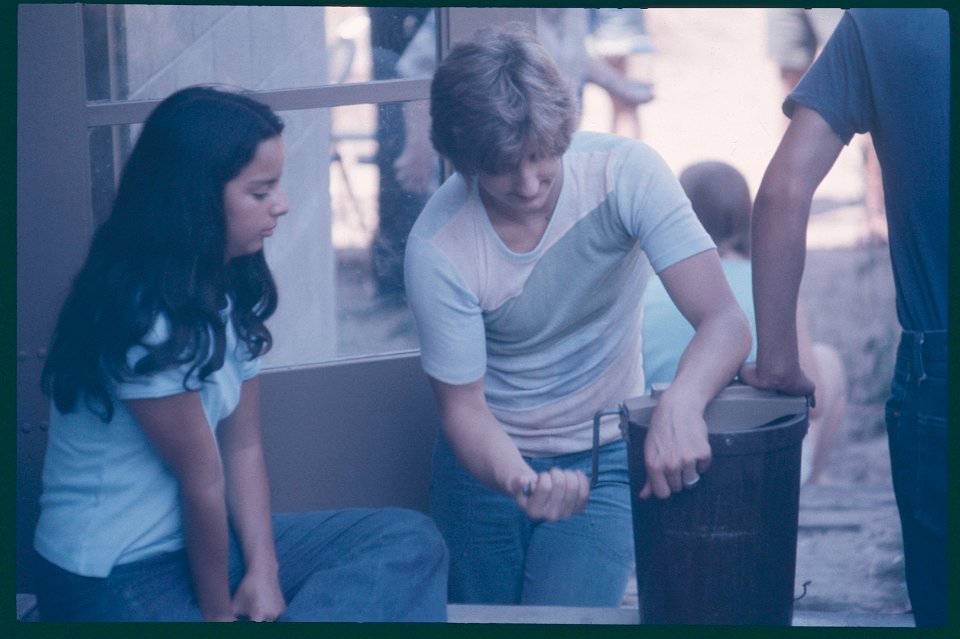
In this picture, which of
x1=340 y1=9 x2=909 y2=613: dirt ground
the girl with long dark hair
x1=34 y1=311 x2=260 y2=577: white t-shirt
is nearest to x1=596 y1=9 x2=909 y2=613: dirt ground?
x1=340 y1=9 x2=909 y2=613: dirt ground

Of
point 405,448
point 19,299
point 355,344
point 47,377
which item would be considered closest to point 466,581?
point 405,448

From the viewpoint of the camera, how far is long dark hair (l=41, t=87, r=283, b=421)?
197 cm

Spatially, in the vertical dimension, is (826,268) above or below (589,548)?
above

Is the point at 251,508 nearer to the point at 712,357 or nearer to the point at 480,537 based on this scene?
the point at 480,537

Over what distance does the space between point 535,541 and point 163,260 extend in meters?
1.01

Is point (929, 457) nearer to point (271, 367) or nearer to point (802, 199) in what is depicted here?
point (802, 199)

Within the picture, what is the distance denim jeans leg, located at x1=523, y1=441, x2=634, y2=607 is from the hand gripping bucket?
25cm

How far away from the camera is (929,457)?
1951 mm

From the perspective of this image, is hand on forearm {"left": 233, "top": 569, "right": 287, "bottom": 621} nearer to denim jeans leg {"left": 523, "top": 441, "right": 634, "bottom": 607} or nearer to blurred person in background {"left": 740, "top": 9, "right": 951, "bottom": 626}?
denim jeans leg {"left": 523, "top": 441, "right": 634, "bottom": 607}

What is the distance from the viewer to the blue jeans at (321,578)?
2023 millimetres

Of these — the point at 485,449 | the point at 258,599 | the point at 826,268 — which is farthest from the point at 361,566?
the point at 826,268

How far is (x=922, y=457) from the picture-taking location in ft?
6.42

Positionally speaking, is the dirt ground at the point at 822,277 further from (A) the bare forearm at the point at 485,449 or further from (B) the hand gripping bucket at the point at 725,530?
(A) the bare forearm at the point at 485,449

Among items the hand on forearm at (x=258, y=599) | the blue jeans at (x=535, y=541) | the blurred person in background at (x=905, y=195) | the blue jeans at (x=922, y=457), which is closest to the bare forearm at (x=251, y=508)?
the hand on forearm at (x=258, y=599)
